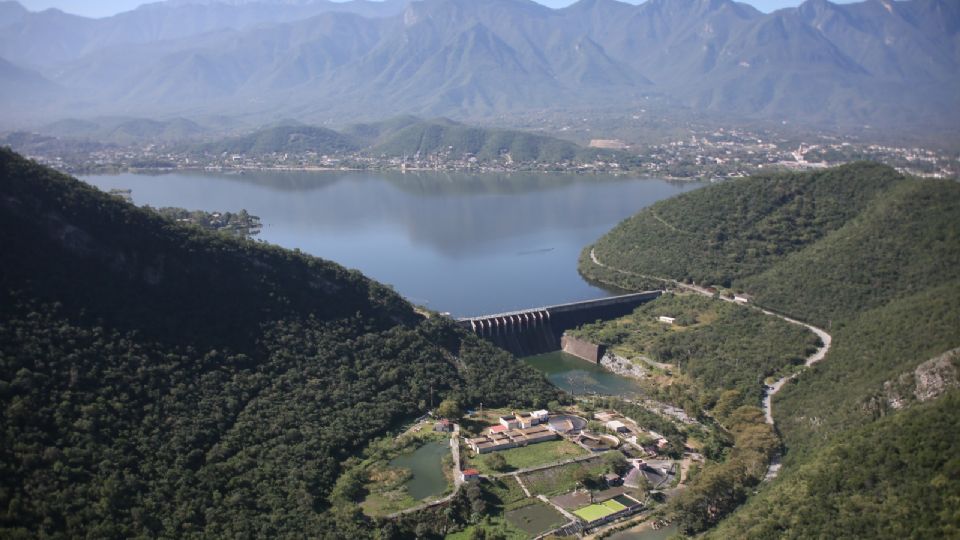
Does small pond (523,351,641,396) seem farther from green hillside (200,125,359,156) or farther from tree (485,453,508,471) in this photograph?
green hillside (200,125,359,156)

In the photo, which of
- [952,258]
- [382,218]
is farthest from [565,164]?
[952,258]

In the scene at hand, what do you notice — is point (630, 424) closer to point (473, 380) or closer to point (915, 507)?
point (473, 380)

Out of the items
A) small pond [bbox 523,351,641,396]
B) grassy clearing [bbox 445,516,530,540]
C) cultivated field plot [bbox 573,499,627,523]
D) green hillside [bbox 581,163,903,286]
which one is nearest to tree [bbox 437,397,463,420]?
grassy clearing [bbox 445,516,530,540]

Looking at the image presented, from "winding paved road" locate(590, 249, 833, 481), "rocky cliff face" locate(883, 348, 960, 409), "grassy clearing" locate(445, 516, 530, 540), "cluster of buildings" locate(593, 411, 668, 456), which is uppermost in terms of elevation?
"rocky cliff face" locate(883, 348, 960, 409)

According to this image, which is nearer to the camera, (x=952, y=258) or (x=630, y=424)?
(x=630, y=424)

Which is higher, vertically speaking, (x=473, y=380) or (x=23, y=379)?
(x=23, y=379)

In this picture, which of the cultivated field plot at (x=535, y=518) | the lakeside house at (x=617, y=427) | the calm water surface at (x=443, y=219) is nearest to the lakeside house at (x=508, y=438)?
the lakeside house at (x=617, y=427)

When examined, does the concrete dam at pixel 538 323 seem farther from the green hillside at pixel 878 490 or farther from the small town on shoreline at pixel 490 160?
the small town on shoreline at pixel 490 160
